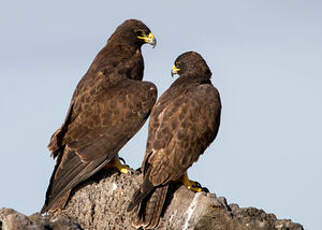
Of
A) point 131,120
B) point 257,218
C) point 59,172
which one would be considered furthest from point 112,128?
point 257,218

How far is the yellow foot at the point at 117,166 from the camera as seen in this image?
11.9 metres

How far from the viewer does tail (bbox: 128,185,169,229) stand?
10.8 meters

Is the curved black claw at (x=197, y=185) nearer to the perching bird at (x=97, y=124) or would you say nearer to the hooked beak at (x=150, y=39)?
the perching bird at (x=97, y=124)

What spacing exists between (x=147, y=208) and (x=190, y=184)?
3.31 feet

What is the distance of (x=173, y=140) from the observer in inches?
459

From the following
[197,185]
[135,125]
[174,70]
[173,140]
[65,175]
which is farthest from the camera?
[174,70]

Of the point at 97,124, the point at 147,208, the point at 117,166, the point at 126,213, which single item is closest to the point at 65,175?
the point at 117,166

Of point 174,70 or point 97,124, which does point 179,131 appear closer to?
point 97,124

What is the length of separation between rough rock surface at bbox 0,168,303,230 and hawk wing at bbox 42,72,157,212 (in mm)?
394

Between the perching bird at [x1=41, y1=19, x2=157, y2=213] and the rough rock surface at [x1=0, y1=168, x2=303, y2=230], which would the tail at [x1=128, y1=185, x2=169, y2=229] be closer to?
the rough rock surface at [x1=0, y1=168, x2=303, y2=230]

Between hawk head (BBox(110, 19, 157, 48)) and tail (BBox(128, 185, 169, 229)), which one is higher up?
hawk head (BBox(110, 19, 157, 48))

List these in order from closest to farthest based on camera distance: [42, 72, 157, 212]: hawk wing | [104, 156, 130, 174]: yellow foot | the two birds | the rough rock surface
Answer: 1. the rough rock surface
2. the two birds
3. [104, 156, 130, 174]: yellow foot
4. [42, 72, 157, 212]: hawk wing

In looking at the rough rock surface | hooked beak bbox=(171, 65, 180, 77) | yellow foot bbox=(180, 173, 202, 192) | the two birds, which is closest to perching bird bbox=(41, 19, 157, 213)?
the two birds

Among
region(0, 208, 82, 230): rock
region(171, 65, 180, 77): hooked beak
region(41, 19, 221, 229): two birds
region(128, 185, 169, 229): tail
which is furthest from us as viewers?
region(171, 65, 180, 77): hooked beak
